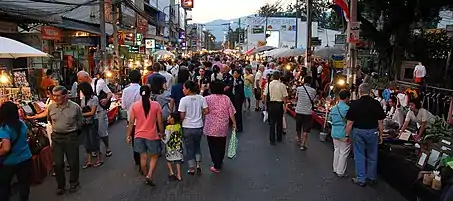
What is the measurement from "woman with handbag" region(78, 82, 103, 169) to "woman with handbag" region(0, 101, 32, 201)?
227cm

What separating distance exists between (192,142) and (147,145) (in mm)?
871

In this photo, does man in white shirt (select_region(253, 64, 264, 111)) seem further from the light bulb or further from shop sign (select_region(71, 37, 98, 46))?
shop sign (select_region(71, 37, 98, 46))

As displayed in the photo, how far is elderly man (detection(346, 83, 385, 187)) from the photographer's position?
7051 millimetres

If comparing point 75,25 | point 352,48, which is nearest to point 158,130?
point 352,48

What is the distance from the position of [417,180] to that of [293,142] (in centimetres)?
466

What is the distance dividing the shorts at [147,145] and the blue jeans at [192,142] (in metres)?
0.62

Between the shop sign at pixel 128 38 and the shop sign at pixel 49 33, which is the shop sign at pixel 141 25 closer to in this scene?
the shop sign at pixel 128 38

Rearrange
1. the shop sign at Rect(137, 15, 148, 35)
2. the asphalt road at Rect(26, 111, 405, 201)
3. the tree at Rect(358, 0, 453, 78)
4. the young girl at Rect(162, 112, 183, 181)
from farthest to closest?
the shop sign at Rect(137, 15, 148, 35) → the tree at Rect(358, 0, 453, 78) → the young girl at Rect(162, 112, 183, 181) → the asphalt road at Rect(26, 111, 405, 201)

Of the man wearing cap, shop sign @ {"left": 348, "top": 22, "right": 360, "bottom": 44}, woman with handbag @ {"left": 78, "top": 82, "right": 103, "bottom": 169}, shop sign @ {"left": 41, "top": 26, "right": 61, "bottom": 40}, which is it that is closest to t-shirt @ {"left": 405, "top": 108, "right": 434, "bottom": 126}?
the man wearing cap

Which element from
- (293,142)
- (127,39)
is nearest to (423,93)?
(293,142)

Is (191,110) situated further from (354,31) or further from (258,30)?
(258,30)

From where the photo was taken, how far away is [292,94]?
57.3ft

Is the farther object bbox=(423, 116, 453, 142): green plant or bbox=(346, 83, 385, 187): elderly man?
bbox=(346, 83, 385, 187): elderly man

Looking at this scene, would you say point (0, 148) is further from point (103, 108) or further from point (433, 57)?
point (433, 57)
